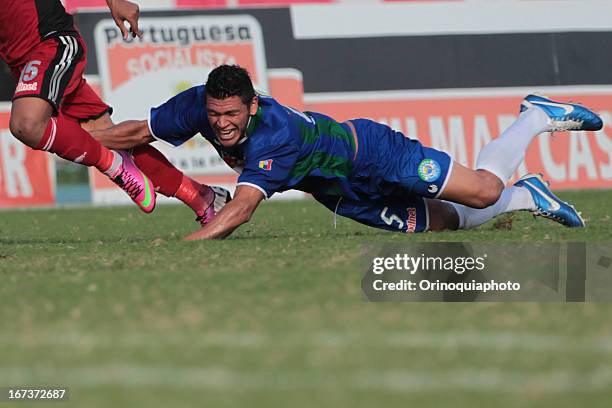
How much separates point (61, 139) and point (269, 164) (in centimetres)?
142

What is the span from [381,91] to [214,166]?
2.43 meters

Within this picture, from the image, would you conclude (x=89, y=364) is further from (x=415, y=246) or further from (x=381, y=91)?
(x=381, y=91)

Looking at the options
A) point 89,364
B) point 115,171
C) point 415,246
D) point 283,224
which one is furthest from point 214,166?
point 89,364

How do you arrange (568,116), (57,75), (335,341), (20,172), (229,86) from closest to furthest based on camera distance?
1. (335,341)
2. (229,86)
3. (57,75)
4. (568,116)
5. (20,172)

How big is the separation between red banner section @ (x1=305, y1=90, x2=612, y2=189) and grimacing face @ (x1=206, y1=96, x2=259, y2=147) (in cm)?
762

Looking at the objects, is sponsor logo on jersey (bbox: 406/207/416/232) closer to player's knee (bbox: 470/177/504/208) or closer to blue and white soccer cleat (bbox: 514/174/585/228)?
player's knee (bbox: 470/177/504/208)

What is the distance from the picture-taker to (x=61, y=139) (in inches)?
307

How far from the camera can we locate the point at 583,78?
15.8m

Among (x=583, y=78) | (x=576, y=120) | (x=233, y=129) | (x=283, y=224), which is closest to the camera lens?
(x=233, y=129)

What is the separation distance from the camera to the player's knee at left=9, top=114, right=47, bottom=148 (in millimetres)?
7691

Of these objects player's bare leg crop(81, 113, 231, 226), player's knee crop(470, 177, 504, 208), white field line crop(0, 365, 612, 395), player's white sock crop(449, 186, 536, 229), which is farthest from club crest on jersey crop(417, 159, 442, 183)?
white field line crop(0, 365, 612, 395)

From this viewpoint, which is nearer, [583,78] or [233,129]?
[233,129]

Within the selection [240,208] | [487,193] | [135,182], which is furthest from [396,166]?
[135,182]

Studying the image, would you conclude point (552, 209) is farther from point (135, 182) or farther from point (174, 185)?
point (135, 182)
